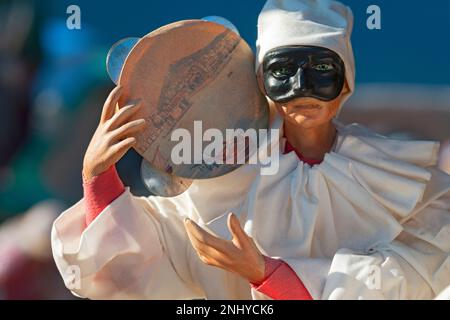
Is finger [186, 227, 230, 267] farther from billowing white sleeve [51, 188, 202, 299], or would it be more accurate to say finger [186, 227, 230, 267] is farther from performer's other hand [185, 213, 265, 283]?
billowing white sleeve [51, 188, 202, 299]

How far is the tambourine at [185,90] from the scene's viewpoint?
281 cm

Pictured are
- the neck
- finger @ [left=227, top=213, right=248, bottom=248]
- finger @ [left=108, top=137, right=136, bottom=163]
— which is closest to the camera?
finger @ [left=227, top=213, right=248, bottom=248]

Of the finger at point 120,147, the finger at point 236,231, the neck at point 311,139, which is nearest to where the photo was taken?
the finger at point 236,231

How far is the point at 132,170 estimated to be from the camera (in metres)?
4.01

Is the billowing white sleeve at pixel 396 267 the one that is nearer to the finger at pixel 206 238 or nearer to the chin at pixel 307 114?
the finger at pixel 206 238

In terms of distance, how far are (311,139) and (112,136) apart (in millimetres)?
492

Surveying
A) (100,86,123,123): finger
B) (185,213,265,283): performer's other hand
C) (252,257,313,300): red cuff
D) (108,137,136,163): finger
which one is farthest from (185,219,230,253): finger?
(100,86,123,123): finger

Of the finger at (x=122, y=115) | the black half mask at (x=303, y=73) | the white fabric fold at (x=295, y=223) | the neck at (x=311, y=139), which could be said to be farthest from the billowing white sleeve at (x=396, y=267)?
the finger at (x=122, y=115)

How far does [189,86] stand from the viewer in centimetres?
285

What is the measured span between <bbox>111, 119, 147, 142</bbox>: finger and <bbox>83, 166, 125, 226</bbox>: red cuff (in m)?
0.09

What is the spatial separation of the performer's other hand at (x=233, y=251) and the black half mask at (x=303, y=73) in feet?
1.17

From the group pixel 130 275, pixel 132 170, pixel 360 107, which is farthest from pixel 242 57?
pixel 360 107

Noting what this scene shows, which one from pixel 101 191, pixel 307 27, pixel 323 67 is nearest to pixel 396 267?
pixel 323 67

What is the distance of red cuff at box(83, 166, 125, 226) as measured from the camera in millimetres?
2801
